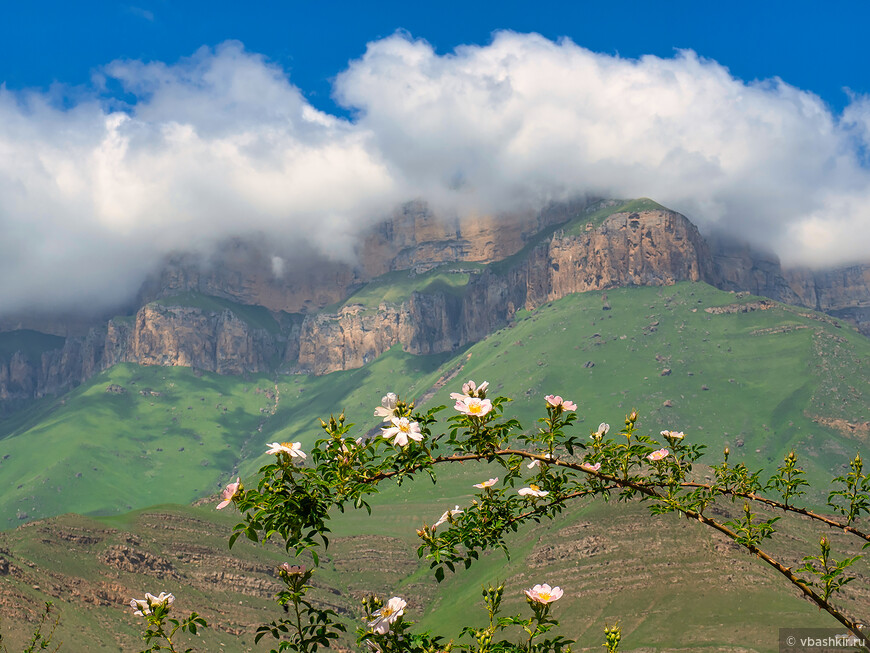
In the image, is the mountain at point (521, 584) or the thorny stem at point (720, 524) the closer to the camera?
the thorny stem at point (720, 524)

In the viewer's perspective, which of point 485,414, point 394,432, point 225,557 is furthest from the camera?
point 225,557

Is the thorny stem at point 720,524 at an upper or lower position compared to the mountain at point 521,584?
upper

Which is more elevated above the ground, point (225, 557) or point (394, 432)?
point (394, 432)

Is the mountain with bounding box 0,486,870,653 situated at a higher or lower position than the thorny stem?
lower

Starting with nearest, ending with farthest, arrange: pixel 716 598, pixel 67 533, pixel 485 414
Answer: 1. pixel 485 414
2. pixel 716 598
3. pixel 67 533

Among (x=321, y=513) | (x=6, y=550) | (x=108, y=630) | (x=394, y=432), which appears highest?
(x=394, y=432)

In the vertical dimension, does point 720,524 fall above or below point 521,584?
above

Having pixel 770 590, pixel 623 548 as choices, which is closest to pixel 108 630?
pixel 623 548

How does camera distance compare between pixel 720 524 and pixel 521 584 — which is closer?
pixel 720 524

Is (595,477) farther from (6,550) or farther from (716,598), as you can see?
(6,550)

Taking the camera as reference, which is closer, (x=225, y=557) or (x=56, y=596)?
(x=56, y=596)

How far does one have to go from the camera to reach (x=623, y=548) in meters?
175

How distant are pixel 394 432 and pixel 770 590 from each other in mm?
161626

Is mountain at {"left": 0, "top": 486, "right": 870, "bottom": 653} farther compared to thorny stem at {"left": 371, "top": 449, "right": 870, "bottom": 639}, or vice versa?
mountain at {"left": 0, "top": 486, "right": 870, "bottom": 653}
